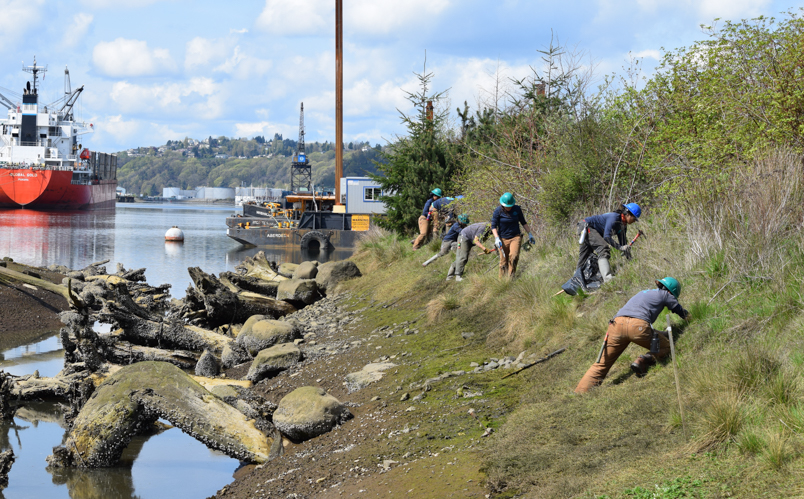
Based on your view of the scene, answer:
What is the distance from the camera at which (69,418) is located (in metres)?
Result: 10.4

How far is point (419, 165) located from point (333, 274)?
4.82 meters

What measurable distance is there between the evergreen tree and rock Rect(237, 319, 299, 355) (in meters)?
9.63

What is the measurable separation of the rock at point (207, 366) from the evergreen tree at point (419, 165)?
10.9 meters

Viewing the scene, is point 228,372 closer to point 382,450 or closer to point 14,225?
point 382,450

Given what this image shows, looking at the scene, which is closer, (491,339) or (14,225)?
(491,339)

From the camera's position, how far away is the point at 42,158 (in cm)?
8919

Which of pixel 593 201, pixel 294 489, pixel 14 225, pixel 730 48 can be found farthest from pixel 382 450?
pixel 14 225

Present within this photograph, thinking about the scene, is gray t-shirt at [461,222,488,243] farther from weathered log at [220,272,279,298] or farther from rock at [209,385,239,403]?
weathered log at [220,272,279,298]

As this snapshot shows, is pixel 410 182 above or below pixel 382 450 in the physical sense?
above

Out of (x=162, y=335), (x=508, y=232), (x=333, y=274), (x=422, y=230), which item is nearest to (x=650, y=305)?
(x=508, y=232)

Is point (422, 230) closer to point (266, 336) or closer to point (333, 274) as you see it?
point (333, 274)

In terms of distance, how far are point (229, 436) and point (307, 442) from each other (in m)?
1.09

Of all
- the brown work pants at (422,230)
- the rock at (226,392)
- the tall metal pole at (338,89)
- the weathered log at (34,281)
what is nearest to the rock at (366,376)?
the rock at (226,392)

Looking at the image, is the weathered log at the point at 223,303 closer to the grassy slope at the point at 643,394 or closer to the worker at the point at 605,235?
the grassy slope at the point at 643,394
